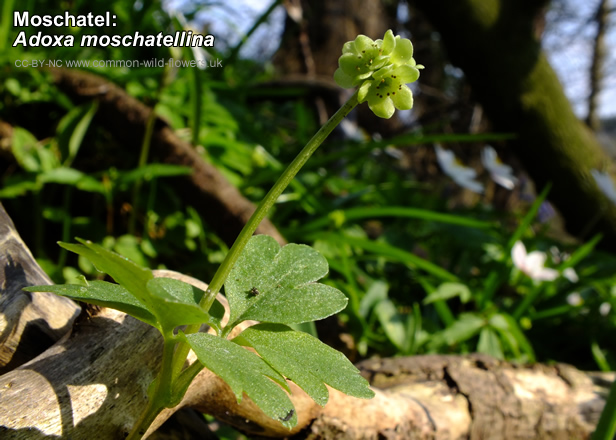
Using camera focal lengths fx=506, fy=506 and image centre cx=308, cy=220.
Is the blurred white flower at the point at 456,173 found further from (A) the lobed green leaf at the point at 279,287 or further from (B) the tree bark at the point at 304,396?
(A) the lobed green leaf at the point at 279,287

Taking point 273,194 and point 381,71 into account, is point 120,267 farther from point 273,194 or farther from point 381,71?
point 381,71

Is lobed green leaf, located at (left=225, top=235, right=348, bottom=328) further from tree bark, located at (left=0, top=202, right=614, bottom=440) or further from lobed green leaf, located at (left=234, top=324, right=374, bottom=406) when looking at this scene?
tree bark, located at (left=0, top=202, right=614, bottom=440)

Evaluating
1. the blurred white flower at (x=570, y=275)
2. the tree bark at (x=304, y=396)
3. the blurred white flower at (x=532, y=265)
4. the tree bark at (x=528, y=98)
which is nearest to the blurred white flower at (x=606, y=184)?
the tree bark at (x=528, y=98)

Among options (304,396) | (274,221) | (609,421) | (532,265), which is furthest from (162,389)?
(532,265)

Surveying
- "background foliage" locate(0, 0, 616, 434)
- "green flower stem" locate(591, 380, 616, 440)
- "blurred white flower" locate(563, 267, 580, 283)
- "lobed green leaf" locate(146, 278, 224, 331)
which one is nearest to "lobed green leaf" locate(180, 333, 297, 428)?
"lobed green leaf" locate(146, 278, 224, 331)

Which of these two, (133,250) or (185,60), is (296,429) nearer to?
(133,250)

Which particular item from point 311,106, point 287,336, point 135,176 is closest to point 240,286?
point 287,336
